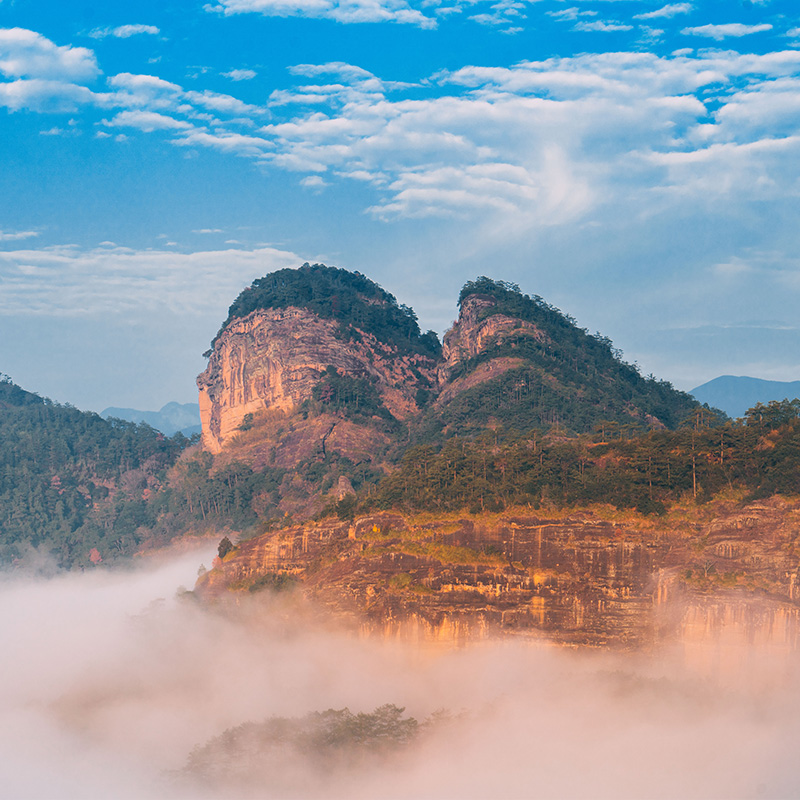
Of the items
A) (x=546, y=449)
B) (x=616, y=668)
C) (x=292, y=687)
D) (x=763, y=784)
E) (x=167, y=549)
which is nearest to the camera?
(x=763, y=784)

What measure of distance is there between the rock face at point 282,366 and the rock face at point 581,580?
6572 centimetres

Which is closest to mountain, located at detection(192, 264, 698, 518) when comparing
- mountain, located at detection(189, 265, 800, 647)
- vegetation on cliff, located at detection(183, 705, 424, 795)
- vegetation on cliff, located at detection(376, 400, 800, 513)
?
mountain, located at detection(189, 265, 800, 647)

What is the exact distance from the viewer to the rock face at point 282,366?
435 feet

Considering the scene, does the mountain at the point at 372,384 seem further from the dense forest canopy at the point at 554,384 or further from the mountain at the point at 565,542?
the mountain at the point at 565,542

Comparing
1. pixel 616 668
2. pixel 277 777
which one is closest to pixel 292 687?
pixel 277 777

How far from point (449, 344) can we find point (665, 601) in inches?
3220

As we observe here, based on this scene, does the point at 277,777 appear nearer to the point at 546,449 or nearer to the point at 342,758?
the point at 342,758

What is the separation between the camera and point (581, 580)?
6144 cm

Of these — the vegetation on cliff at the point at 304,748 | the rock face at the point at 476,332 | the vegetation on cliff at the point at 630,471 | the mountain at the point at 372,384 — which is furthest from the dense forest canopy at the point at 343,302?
the vegetation on cliff at the point at 304,748

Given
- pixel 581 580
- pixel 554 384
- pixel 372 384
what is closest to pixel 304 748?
pixel 581 580

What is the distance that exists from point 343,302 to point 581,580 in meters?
89.0

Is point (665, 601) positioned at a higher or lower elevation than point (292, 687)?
higher

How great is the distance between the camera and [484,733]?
2319 inches

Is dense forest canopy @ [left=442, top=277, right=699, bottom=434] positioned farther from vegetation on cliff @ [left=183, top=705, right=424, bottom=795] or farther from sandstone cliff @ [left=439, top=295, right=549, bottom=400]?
vegetation on cliff @ [left=183, top=705, right=424, bottom=795]
